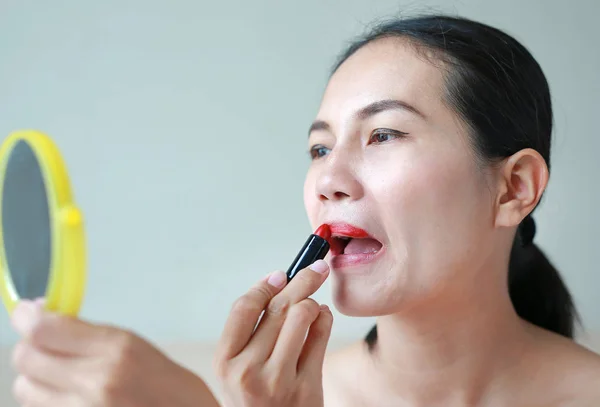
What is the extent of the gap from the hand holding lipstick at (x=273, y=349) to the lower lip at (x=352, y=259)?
0.13 meters

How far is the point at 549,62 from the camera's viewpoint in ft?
5.42

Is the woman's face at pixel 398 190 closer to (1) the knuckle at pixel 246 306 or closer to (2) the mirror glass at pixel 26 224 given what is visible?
(1) the knuckle at pixel 246 306

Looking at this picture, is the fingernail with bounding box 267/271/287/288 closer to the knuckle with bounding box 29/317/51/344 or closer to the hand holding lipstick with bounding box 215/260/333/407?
the hand holding lipstick with bounding box 215/260/333/407

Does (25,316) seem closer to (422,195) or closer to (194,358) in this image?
(422,195)

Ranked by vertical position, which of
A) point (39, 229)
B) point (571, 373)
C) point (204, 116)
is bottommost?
point (571, 373)

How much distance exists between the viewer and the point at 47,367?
47 centimetres

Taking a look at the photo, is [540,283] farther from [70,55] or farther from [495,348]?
[70,55]

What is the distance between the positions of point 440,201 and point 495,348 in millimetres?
319

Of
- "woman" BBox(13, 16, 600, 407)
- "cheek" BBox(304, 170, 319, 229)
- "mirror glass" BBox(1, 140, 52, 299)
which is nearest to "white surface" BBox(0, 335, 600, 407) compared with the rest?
"woman" BBox(13, 16, 600, 407)

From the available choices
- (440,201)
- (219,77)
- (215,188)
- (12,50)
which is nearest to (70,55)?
(12,50)

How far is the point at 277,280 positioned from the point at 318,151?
0.28 meters

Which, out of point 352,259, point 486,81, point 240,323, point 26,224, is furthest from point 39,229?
point 486,81

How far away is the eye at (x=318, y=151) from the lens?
3.03 feet

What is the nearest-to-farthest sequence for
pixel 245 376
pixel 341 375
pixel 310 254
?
1. pixel 245 376
2. pixel 310 254
3. pixel 341 375
